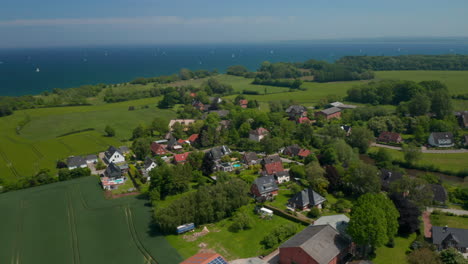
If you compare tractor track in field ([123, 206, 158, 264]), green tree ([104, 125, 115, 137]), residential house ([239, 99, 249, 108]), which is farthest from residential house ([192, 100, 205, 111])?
tractor track in field ([123, 206, 158, 264])

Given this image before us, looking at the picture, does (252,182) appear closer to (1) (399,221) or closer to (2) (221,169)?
(2) (221,169)

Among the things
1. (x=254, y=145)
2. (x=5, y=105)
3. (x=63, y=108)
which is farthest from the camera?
(x=63, y=108)

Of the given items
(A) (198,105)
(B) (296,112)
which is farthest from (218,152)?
(A) (198,105)

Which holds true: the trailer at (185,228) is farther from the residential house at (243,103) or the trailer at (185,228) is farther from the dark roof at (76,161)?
the residential house at (243,103)

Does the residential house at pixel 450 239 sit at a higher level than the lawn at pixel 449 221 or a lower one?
higher

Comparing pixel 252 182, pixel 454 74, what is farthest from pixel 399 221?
pixel 454 74

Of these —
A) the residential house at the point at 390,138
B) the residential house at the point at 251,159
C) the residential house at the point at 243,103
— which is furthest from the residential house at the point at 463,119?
the residential house at the point at 243,103

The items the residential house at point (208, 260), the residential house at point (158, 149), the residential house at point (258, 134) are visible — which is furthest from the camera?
the residential house at point (258, 134)
